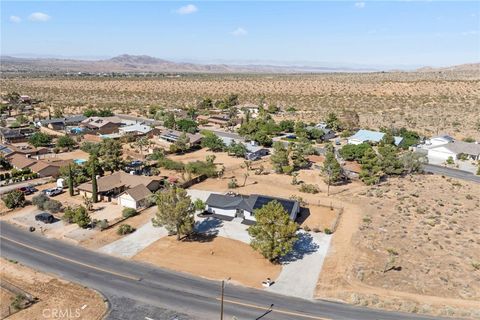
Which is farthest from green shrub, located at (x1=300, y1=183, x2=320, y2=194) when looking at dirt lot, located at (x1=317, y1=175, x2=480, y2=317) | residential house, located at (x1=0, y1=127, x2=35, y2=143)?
residential house, located at (x1=0, y1=127, x2=35, y2=143)

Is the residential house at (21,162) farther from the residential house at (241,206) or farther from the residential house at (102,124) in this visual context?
the residential house at (241,206)

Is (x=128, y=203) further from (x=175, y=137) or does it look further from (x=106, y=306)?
(x=175, y=137)

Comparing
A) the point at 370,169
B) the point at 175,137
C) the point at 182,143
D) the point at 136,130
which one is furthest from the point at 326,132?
the point at 136,130

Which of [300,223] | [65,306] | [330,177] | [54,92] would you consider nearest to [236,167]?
[330,177]

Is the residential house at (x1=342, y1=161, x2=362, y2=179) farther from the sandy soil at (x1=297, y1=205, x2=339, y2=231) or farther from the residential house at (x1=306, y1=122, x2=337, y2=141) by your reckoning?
the residential house at (x1=306, y1=122, x2=337, y2=141)

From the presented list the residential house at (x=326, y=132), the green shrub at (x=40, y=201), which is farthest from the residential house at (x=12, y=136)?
the residential house at (x=326, y=132)

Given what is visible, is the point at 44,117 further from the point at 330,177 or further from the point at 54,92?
the point at 330,177
